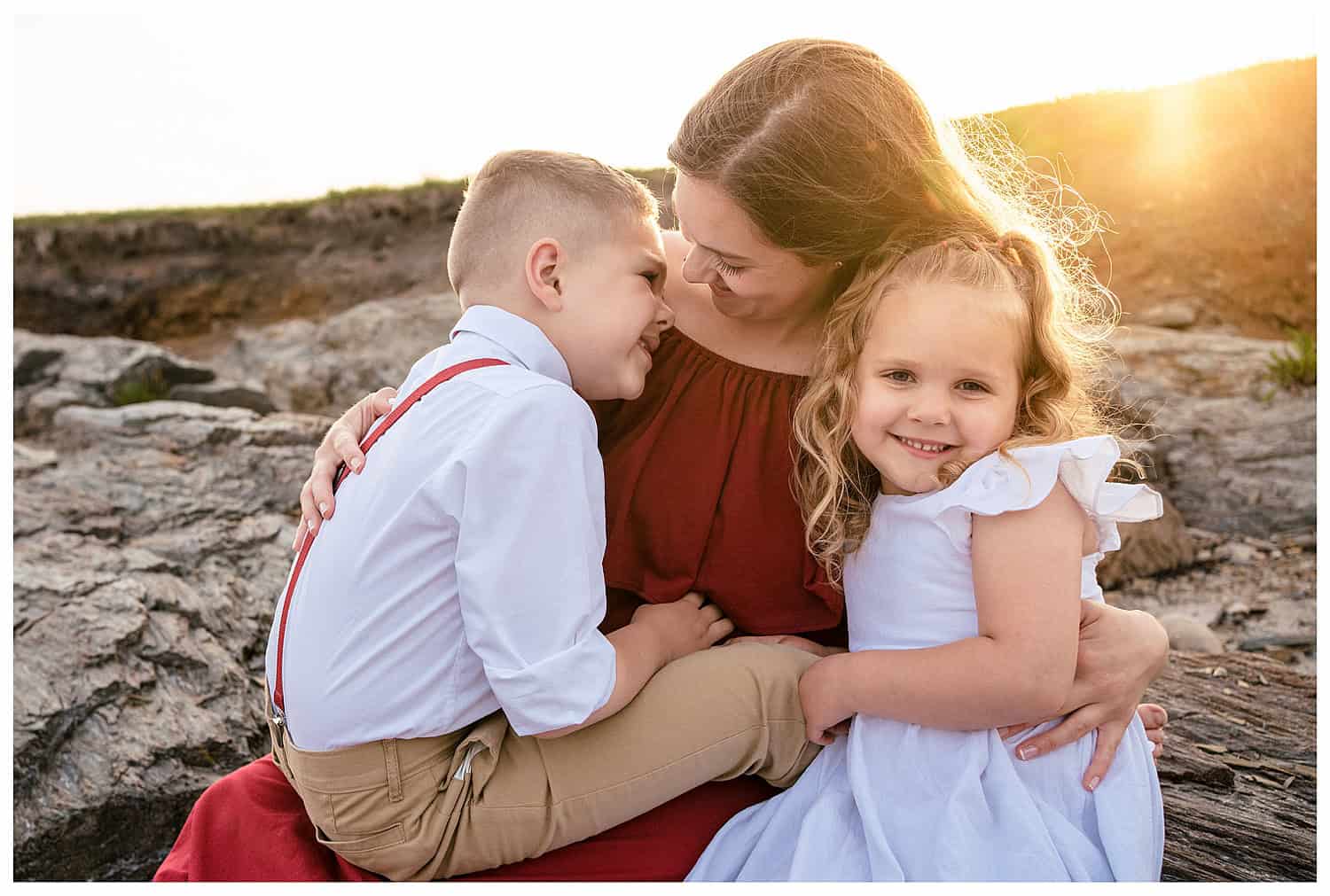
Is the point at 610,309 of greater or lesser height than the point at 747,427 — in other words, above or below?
above

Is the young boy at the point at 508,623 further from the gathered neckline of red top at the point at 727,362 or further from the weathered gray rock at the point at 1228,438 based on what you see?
the weathered gray rock at the point at 1228,438

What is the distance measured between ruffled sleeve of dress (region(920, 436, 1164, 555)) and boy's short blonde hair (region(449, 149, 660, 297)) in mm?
695

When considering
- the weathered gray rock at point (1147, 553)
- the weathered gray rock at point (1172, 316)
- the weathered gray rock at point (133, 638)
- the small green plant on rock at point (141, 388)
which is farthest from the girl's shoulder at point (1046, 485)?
the weathered gray rock at point (1172, 316)

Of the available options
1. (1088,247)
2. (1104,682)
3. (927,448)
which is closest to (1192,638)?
(1104,682)

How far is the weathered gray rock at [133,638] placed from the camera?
224 cm

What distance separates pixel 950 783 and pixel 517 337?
3.16 feet

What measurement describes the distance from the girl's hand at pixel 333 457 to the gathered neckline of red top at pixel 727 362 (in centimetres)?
55

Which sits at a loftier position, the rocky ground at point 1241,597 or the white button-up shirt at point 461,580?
the white button-up shirt at point 461,580

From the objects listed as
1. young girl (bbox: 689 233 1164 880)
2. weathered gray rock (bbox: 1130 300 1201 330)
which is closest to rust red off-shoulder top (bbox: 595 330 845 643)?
young girl (bbox: 689 233 1164 880)

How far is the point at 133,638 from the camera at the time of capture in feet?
8.33

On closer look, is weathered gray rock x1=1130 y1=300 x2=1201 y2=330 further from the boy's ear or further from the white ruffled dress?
the boy's ear

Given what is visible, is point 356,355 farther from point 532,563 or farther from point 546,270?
point 532,563

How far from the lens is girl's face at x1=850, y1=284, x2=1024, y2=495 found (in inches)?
64.2

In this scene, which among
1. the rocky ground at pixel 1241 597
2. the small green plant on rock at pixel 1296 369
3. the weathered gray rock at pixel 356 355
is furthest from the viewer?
the weathered gray rock at pixel 356 355
